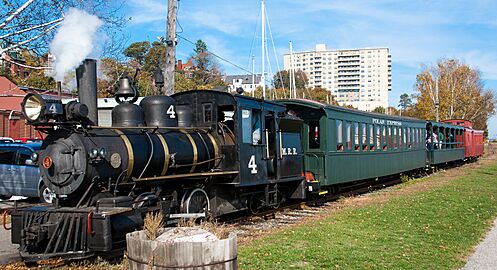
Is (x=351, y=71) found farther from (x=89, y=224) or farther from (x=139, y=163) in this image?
(x=89, y=224)

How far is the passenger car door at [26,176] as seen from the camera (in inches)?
616

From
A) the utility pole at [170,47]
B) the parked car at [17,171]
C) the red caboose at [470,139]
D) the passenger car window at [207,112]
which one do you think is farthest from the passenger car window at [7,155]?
the red caboose at [470,139]

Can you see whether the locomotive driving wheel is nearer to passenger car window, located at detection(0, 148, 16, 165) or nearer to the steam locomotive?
the steam locomotive

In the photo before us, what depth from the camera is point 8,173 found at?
16078 mm

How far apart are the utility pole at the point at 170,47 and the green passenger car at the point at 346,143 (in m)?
4.02

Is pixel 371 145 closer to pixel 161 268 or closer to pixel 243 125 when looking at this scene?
pixel 243 125

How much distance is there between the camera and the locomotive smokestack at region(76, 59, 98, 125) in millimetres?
8672

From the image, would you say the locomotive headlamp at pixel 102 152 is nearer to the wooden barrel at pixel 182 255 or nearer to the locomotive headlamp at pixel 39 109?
the locomotive headlamp at pixel 39 109

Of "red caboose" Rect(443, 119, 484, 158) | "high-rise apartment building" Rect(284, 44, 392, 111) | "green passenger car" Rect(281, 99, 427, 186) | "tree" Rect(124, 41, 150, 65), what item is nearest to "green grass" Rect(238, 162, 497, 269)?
"green passenger car" Rect(281, 99, 427, 186)

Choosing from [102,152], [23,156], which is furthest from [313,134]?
[102,152]

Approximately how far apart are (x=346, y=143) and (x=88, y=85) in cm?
1067

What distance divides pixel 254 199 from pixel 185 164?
11.8 ft

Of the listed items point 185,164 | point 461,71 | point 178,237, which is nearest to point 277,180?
point 185,164

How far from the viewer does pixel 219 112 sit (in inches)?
464
